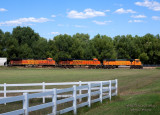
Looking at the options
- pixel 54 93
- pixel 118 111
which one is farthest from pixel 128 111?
pixel 54 93

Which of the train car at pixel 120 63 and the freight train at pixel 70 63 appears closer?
the freight train at pixel 70 63

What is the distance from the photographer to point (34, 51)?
111375 mm

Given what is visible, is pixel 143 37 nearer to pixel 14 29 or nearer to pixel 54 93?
pixel 14 29

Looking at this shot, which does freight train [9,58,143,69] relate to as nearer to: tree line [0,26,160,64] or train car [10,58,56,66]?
train car [10,58,56,66]

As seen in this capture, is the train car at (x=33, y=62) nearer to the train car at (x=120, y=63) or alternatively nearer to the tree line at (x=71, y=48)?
the tree line at (x=71, y=48)

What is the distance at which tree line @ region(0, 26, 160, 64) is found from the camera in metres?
105

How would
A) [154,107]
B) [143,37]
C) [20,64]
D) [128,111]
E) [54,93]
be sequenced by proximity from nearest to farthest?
1. [54,93]
2. [128,111]
3. [154,107]
4. [20,64]
5. [143,37]

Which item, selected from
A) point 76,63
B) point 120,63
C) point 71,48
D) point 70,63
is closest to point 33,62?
point 70,63

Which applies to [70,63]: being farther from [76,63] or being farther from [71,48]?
[71,48]

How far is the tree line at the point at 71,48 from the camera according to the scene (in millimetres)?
104812

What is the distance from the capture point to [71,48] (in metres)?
108

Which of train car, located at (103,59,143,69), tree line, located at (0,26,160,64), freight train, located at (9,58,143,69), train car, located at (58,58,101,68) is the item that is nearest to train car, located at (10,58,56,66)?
freight train, located at (9,58,143,69)

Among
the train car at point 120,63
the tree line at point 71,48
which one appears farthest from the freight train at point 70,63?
the tree line at point 71,48

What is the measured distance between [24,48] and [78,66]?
79.1 feet
